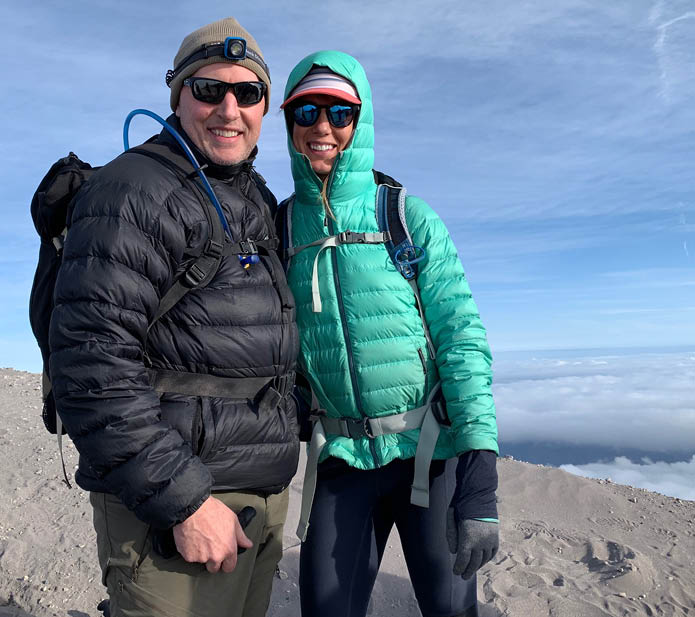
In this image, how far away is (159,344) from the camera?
2484 millimetres

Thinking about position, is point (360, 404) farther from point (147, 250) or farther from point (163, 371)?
point (147, 250)

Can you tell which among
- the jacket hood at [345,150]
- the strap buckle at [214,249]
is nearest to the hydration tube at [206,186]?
the strap buckle at [214,249]

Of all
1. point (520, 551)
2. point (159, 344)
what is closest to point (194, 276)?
point (159, 344)

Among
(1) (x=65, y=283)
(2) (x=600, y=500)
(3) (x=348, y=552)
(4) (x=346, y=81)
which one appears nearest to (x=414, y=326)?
(3) (x=348, y=552)

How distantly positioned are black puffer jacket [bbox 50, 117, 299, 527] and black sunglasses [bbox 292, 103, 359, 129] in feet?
2.59

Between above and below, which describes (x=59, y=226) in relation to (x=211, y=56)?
below

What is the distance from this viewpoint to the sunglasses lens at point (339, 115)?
133 inches

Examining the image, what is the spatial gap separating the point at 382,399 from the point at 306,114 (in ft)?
5.53

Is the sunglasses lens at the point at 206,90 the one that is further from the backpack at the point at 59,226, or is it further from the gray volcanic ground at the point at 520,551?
the gray volcanic ground at the point at 520,551

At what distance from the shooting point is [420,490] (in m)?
3.11

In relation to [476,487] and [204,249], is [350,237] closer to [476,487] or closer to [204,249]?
[204,249]

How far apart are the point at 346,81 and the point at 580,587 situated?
18.5 feet

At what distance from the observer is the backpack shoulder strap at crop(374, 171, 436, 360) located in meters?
3.20

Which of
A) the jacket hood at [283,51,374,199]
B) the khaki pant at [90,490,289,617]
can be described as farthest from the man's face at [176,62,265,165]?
the khaki pant at [90,490,289,617]
